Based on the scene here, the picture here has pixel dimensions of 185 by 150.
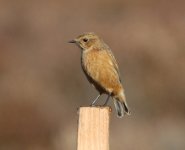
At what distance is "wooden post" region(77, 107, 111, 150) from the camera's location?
6.95 metres

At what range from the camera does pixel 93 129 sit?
703 centimetres

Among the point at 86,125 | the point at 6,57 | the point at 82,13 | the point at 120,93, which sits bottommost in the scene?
the point at 86,125

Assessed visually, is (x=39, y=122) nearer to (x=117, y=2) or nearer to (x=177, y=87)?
(x=177, y=87)

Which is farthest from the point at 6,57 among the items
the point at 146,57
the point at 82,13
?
the point at 82,13

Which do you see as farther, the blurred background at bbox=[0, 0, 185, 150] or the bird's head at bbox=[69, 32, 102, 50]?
the blurred background at bbox=[0, 0, 185, 150]

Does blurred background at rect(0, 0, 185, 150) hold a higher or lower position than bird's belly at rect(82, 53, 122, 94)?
higher

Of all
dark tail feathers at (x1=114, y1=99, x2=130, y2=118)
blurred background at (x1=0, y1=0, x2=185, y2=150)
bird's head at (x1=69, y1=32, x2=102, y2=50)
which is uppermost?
blurred background at (x1=0, y1=0, x2=185, y2=150)

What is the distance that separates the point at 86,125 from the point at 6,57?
14.5m

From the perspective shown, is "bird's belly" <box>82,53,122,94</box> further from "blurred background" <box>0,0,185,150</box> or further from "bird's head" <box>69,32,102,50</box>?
"blurred background" <box>0,0,185,150</box>

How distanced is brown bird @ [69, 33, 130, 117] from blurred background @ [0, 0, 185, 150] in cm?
614

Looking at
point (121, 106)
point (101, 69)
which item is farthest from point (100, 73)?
point (121, 106)

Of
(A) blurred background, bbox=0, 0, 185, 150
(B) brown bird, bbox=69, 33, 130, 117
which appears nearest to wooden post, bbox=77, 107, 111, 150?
(B) brown bird, bbox=69, 33, 130, 117

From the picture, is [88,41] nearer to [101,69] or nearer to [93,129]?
[101,69]

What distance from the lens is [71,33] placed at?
2348 centimetres
